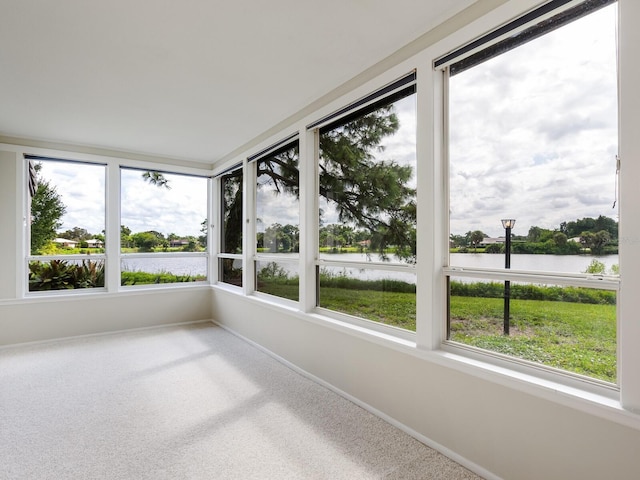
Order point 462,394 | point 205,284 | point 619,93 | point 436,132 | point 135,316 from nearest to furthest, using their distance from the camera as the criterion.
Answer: point 619,93
point 462,394
point 436,132
point 135,316
point 205,284

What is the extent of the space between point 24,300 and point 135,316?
124 cm

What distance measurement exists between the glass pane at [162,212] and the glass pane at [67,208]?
311mm

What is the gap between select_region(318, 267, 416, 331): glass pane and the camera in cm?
248

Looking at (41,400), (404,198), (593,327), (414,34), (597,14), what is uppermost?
(414,34)

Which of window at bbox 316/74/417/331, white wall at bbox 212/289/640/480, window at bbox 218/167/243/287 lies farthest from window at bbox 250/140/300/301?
white wall at bbox 212/289/640/480

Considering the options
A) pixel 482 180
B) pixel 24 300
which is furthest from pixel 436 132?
pixel 24 300

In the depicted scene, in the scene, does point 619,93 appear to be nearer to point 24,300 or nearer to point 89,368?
point 89,368

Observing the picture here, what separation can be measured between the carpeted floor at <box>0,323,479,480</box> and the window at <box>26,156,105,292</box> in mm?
1174

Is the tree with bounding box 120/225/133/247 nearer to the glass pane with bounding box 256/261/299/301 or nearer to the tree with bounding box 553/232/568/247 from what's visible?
the glass pane with bounding box 256/261/299/301

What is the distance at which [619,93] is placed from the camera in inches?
56.3

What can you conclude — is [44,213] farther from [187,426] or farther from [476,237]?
[476,237]

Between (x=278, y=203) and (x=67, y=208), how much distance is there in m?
2.86

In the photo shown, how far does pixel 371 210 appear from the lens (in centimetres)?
277

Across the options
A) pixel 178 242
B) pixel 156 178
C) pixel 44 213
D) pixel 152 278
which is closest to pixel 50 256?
pixel 44 213
